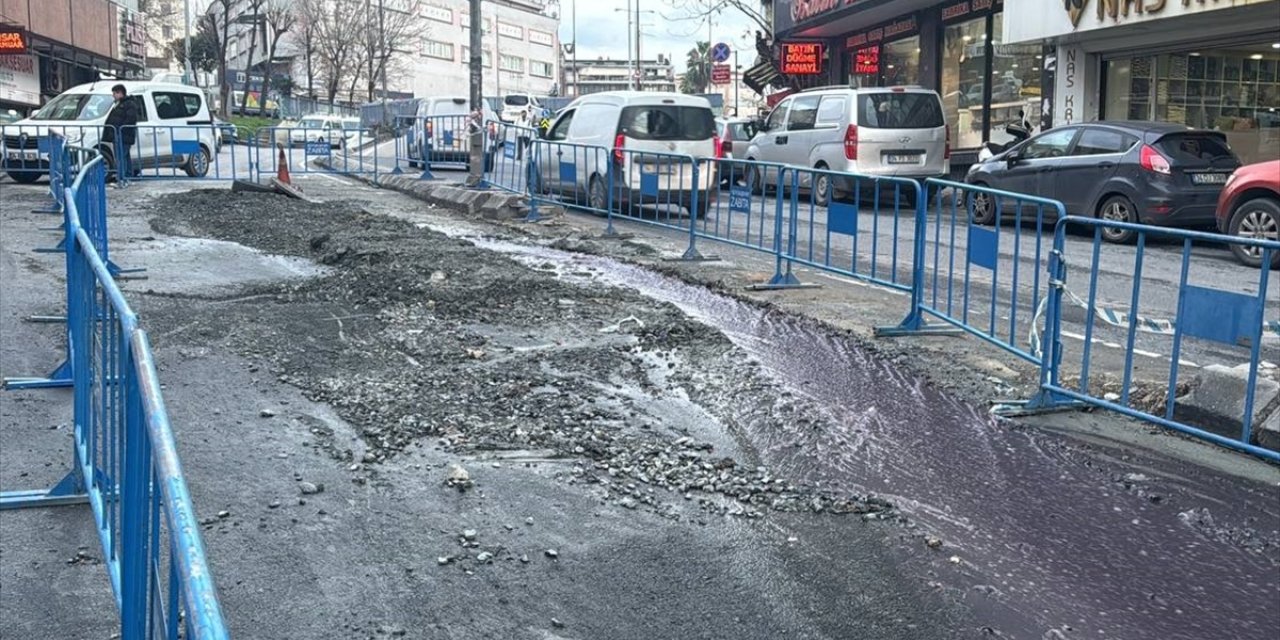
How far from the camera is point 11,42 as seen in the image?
120ft

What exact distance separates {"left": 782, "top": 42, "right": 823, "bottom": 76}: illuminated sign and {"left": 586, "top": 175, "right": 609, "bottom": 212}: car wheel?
63.4 ft

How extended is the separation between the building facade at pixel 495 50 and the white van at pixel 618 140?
82645 millimetres

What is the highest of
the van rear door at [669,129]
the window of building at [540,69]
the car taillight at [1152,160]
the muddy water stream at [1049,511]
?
the window of building at [540,69]

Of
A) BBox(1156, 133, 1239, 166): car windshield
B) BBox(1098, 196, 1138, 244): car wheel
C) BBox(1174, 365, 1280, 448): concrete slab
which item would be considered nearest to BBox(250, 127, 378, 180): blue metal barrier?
BBox(1098, 196, 1138, 244): car wheel

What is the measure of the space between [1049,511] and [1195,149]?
1155cm

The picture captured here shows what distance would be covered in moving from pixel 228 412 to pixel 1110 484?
4385mm

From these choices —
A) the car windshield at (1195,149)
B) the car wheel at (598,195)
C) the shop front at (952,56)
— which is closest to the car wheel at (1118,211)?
the car windshield at (1195,149)

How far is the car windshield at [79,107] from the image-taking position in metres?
21.6

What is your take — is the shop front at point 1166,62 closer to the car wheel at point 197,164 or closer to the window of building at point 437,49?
the car wheel at point 197,164

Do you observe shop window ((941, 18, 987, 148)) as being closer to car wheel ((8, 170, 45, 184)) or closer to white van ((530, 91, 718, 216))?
white van ((530, 91, 718, 216))

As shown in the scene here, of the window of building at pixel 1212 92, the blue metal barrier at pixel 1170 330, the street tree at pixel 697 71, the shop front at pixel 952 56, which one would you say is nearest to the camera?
the blue metal barrier at pixel 1170 330

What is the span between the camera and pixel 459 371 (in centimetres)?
713

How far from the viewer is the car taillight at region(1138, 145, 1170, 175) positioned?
14.8 meters

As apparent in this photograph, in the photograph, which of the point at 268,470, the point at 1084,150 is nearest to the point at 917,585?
the point at 268,470
